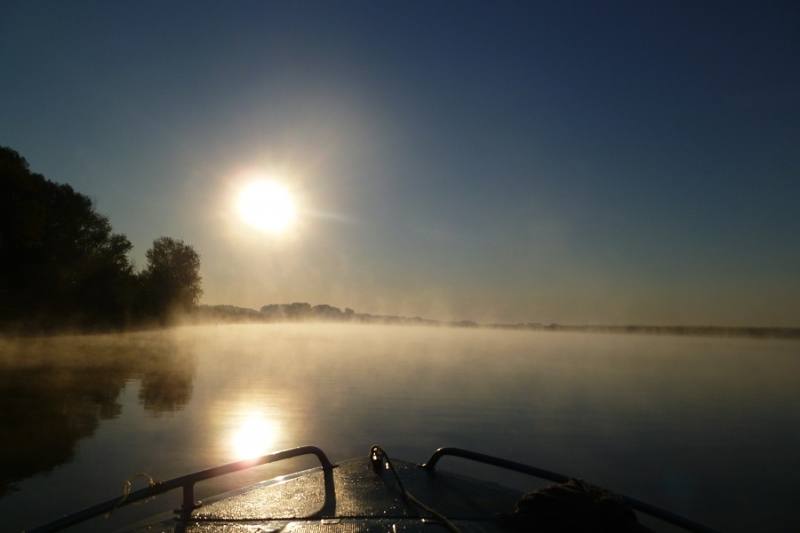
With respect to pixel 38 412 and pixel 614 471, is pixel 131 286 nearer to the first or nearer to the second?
pixel 38 412

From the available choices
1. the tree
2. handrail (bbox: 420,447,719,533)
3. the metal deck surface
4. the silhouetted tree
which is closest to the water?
the metal deck surface

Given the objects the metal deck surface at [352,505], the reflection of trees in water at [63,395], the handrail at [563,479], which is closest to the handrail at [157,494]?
the metal deck surface at [352,505]

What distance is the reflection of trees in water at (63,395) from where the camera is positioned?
8828 millimetres

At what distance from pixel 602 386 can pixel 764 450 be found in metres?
9.20

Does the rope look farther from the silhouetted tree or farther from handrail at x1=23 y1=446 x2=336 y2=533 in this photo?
the silhouetted tree

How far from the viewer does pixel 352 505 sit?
4.57 m

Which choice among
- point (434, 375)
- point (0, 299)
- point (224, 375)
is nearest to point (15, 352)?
point (0, 299)

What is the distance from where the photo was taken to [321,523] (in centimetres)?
411

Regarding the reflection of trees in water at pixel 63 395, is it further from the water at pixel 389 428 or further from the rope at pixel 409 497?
the rope at pixel 409 497

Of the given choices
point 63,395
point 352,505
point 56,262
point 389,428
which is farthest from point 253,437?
point 56,262

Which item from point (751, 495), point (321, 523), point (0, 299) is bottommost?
point (751, 495)

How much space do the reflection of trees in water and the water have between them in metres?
0.06

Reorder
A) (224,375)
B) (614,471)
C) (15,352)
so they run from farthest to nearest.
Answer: (15,352) → (224,375) → (614,471)

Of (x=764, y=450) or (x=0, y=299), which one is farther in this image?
(x=0, y=299)
